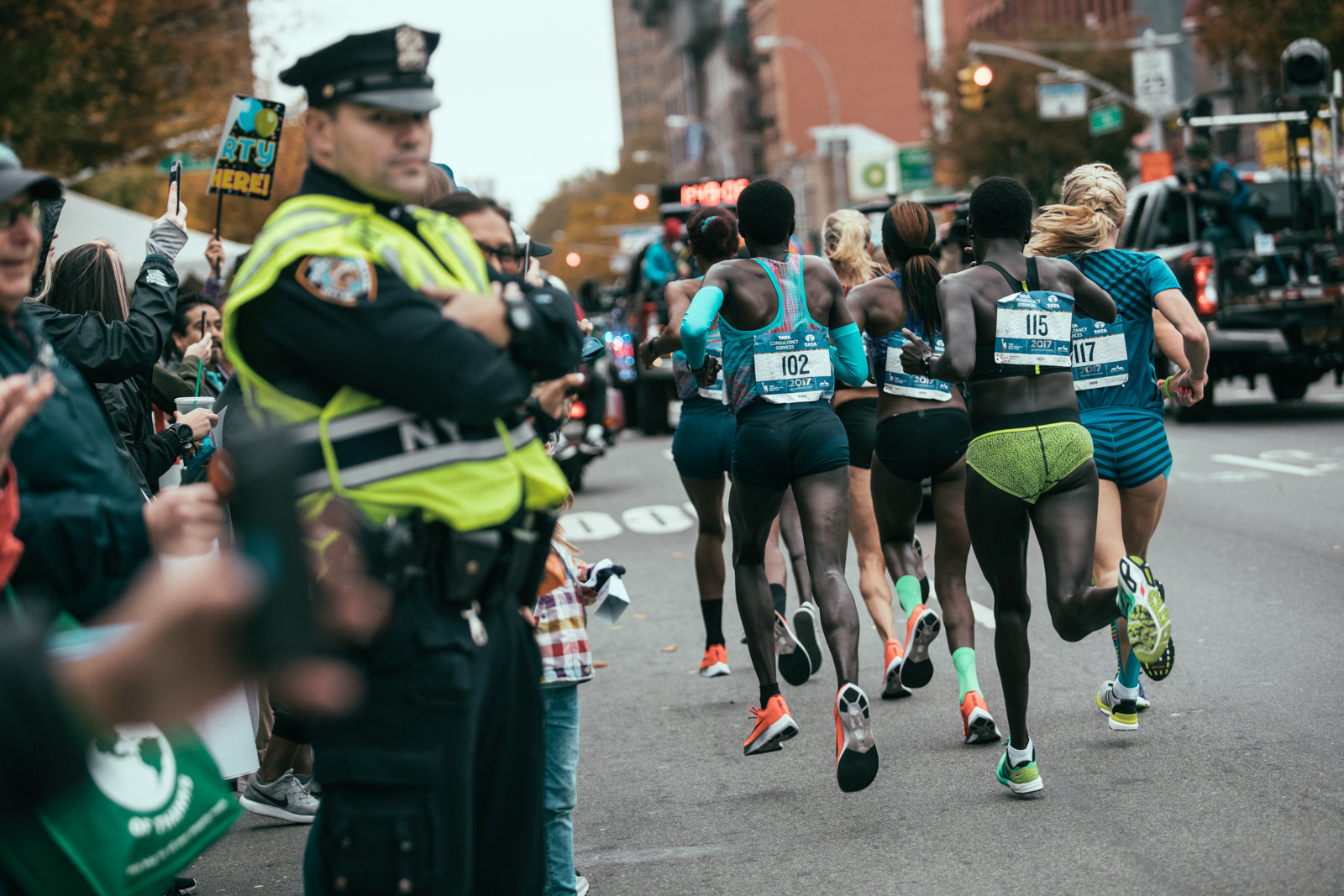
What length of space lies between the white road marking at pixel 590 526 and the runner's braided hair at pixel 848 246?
5.38 m

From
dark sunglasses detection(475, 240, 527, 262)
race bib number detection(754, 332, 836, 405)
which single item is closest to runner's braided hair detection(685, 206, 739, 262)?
race bib number detection(754, 332, 836, 405)

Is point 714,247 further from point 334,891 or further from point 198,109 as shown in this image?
point 198,109

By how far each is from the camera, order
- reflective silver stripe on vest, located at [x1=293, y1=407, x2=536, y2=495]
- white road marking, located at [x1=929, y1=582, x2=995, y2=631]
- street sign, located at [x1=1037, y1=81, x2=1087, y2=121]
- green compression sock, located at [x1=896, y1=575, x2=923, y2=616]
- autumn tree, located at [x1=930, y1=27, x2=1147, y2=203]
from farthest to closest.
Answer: autumn tree, located at [x1=930, y1=27, x2=1147, y2=203] → street sign, located at [x1=1037, y1=81, x2=1087, y2=121] → white road marking, located at [x1=929, y1=582, x2=995, y2=631] → green compression sock, located at [x1=896, y1=575, x2=923, y2=616] → reflective silver stripe on vest, located at [x1=293, y1=407, x2=536, y2=495]

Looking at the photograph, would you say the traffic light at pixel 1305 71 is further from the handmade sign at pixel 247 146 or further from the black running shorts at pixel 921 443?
the handmade sign at pixel 247 146

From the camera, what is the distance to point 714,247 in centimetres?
660

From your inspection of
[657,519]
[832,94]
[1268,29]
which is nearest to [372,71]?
[657,519]

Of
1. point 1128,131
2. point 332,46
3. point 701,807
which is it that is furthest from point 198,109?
point 1128,131

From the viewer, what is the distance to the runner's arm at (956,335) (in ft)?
16.9

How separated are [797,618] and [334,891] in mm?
4037

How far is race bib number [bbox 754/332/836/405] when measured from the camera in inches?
229

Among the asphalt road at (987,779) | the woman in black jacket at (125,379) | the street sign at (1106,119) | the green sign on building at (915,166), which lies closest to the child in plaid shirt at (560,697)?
the asphalt road at (987,779)

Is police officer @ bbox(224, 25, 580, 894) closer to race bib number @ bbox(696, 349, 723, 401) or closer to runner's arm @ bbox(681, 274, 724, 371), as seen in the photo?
runner's arm @ bbox(681, 274, 724, 371)

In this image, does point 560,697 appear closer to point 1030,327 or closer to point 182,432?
point 1030,327

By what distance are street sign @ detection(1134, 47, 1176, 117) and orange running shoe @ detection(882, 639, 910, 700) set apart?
93.8 ft
